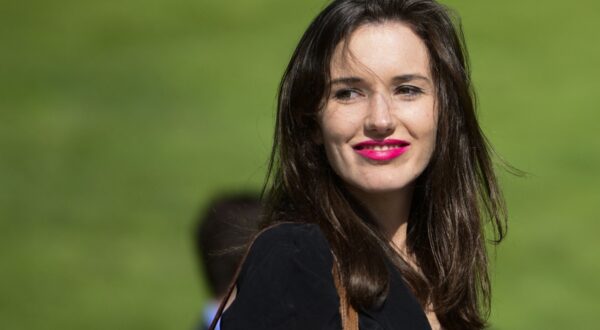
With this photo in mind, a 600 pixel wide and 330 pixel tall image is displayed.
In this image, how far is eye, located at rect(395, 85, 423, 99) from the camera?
3270 mm

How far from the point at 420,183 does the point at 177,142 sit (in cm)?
764

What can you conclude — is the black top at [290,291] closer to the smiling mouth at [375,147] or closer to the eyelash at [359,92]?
the smiling mouth at [375,147]

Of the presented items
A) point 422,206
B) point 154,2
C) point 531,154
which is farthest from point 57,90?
point 422,206

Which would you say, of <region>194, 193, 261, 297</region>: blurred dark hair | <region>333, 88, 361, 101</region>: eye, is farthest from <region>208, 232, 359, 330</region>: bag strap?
<region>194, 193, 261, 297</region>: blurred dark hair

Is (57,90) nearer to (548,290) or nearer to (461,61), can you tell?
(548,290)

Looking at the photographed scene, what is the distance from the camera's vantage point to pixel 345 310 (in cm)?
295

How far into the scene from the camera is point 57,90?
11852 mm

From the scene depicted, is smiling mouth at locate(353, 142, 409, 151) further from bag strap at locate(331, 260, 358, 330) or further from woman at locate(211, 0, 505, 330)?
bag strap at locate(331, 260, 358, 330)

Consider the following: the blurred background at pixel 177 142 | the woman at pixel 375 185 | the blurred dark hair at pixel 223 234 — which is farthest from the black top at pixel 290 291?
the blurred background at pixel 177 142

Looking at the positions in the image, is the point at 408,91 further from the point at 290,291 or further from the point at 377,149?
the point at 290,291

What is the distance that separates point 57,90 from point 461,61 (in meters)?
8.76

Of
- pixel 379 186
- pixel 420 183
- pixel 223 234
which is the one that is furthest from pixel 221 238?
pixel 379 186

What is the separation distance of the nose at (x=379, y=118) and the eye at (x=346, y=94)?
0.05 m

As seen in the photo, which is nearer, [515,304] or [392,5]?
[392,5]
